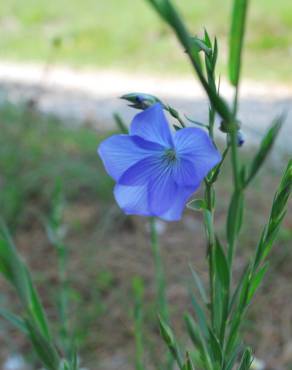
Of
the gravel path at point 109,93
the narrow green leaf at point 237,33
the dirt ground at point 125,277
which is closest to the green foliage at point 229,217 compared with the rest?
the narrow green leaf at point 237,33

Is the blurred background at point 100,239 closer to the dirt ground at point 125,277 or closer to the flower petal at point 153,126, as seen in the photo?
the dirt ground at point 125,277

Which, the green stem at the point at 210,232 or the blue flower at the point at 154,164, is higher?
the blue flower at the point at 154,164

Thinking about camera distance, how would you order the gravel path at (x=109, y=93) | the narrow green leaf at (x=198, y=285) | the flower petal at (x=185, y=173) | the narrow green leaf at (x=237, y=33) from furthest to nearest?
1. the gravel path at (x=109, y=93)
2. the narrow green leaf at (x=198, y=285)
3. the flower petal at (x=185, y=173)
4. the narrow green leaf at (x=237, y=33)

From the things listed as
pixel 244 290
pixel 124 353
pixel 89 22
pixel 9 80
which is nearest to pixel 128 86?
pixel 9 80

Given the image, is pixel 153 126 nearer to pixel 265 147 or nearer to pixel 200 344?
pixel 265 147

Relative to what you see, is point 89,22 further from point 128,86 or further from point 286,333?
point 286,333

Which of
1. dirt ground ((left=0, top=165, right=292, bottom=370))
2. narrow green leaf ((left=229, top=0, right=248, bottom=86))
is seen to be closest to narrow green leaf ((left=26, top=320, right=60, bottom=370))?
narrow green leaf ((left=229, top=0, right=248, bottom=86))
